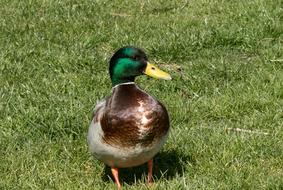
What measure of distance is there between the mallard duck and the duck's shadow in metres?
0.22

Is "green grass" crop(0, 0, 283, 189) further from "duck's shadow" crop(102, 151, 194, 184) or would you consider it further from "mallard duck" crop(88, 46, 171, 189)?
"mallard duck" crop(88, 46, 171, 189)

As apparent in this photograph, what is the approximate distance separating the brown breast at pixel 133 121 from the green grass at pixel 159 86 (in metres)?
0.35

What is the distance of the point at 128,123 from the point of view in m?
4.16

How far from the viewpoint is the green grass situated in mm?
4703

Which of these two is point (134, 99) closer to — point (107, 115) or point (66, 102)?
point (107, 115)

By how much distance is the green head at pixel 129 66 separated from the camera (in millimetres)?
4441

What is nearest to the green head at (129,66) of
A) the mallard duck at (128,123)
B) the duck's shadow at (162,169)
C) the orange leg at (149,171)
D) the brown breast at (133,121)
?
the mallard duck at (128,123)

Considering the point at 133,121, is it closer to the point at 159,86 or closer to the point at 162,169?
the point at 162,169

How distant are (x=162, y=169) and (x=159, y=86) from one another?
151cm

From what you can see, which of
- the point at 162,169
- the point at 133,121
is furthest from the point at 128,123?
the point at 162,169

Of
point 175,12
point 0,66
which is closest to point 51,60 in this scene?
point 0,66

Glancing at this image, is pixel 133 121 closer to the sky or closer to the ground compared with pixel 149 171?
closer to the sky

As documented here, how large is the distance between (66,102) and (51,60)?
3.96 feet

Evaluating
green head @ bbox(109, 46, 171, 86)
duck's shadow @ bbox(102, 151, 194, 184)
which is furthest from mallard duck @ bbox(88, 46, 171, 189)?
duck's shadow @ bbox(102, 151, 194, 184)
